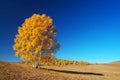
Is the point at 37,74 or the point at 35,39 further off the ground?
the point at 35,39

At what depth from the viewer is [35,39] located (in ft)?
165

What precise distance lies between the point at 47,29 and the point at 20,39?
248 inches

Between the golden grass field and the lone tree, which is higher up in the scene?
the lone tree

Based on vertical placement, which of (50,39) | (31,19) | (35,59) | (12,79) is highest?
(31,19)

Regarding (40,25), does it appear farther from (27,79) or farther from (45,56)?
(27,79)

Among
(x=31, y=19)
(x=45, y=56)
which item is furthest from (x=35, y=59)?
(x=31, y=19)

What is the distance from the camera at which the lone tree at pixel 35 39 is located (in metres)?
50.5

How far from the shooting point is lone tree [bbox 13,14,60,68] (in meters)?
50.5

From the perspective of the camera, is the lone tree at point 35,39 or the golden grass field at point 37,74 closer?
the golden grass field at point 37,74

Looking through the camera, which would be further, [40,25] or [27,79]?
[40,25]

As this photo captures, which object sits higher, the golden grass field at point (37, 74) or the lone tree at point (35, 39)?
the lone tree at point (35, 39)

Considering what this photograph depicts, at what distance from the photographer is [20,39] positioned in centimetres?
5256

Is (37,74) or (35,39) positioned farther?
(35,39)

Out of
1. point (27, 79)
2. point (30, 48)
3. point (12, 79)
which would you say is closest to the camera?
point (12, 79)
